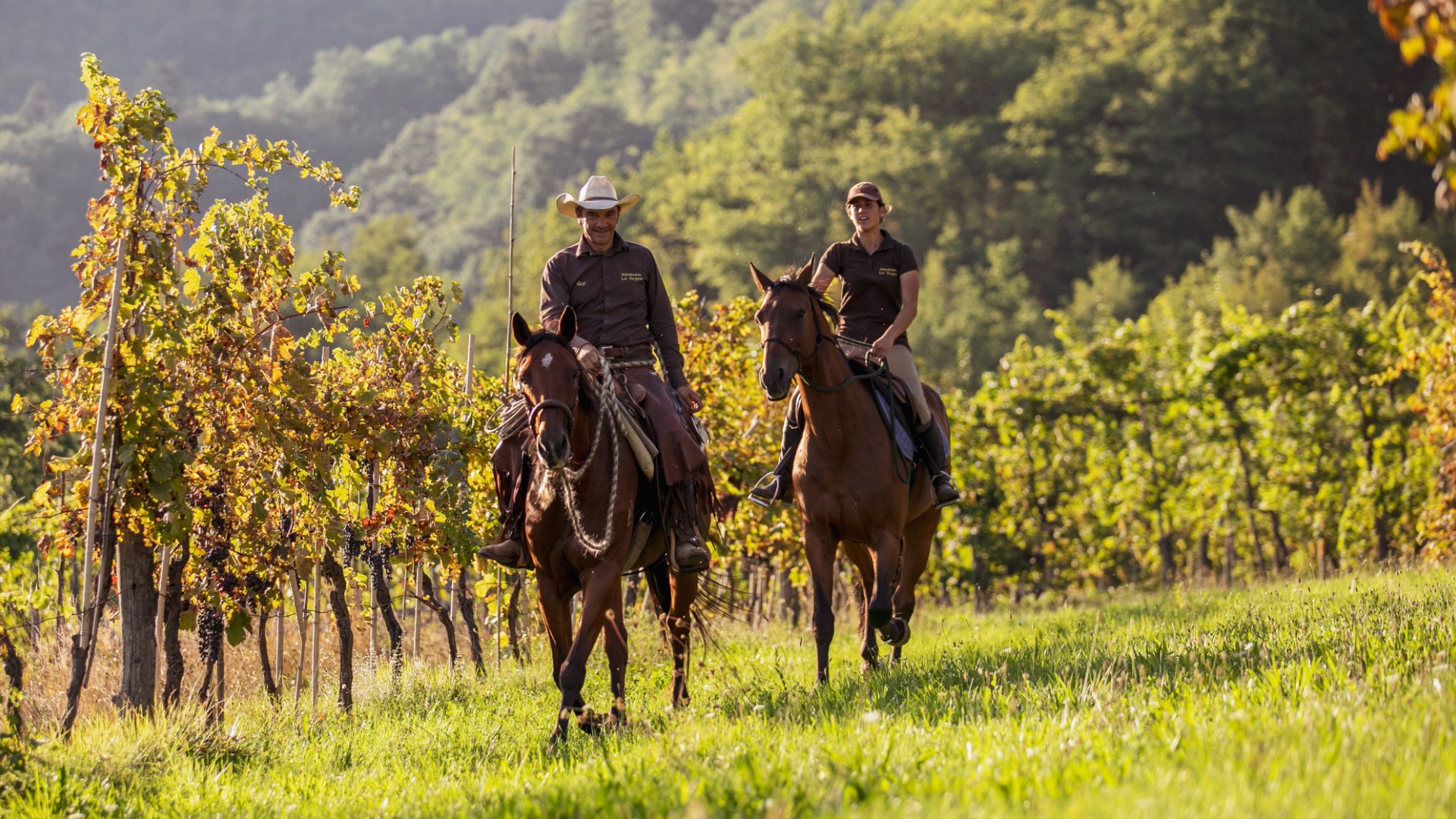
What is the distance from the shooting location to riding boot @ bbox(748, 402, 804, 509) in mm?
9305

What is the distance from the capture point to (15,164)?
5620 inches

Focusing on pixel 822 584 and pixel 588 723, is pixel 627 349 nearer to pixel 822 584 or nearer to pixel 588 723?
pixel 822 584

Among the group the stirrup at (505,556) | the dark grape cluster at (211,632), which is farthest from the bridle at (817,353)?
the dark grape cluster at (211,632)

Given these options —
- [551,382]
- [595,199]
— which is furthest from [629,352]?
[551,382]

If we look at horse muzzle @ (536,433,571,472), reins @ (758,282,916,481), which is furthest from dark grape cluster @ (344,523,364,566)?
horse muzzle @ (536,433,571,472)

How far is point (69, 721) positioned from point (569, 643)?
285cm

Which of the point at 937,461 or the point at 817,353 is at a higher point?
the point at 817,353

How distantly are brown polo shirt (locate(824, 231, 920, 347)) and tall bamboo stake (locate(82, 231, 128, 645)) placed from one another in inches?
181

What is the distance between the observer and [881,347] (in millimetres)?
9086

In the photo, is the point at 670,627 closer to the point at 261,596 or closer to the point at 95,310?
the point at 261,596

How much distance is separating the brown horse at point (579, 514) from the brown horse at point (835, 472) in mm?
1174

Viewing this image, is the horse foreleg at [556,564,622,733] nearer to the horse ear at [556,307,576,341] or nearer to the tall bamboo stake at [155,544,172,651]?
the horse ear at [556,307,576,341]

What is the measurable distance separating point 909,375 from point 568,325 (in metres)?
3.24

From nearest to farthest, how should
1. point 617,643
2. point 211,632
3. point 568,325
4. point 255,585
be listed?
point 568,325, point 617,643, point 255,585, point 211,632
